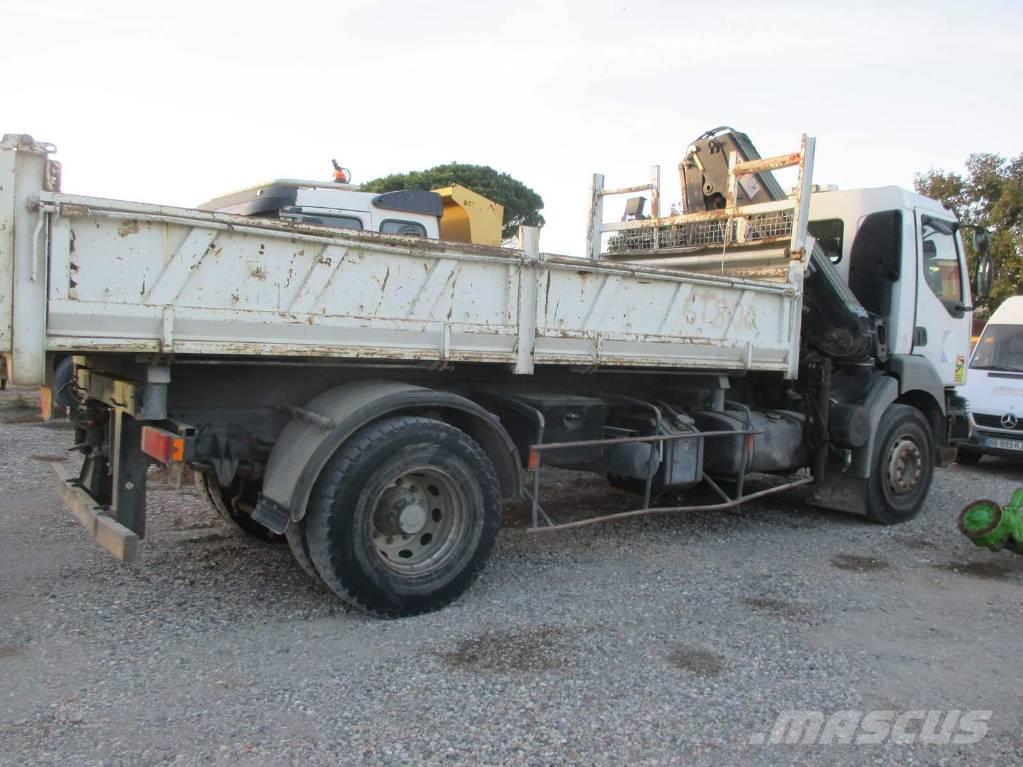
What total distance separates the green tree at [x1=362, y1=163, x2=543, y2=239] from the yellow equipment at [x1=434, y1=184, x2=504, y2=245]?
18.7 m

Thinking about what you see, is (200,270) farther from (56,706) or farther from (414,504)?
(56,706)

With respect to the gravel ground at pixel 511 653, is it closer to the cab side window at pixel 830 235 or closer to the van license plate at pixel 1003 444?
the cab side window at pixel 830 235

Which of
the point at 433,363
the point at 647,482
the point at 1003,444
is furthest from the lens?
the point at 1003,444

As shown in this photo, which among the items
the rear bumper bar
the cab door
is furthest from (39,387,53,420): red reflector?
the cab door

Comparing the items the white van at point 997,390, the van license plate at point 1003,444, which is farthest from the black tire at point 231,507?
the van license plate at point 1003,444

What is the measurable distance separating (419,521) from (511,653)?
908mm

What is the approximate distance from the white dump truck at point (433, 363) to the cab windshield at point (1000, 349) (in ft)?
15.4

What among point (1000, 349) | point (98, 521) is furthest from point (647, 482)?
point (1000, 349)

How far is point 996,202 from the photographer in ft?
69.5

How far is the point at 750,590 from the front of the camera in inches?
200

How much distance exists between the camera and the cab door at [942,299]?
7227 millimetres

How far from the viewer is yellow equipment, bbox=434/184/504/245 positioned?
9.18m

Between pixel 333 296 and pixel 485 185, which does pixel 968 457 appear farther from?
pixel 485 185

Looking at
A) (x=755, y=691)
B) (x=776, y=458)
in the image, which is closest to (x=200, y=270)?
(x=755, y=691)
